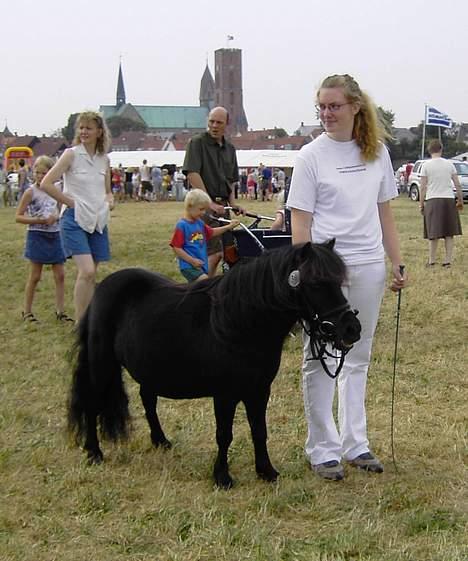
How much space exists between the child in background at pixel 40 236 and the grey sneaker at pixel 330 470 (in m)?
4.82

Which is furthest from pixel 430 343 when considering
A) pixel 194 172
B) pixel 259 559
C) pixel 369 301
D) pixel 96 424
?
pixel 259 559

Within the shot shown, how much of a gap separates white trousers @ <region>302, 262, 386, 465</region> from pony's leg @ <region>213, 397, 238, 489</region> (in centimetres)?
50

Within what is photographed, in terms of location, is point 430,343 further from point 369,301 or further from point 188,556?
point 188,556

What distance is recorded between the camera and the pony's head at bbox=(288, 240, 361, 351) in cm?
338

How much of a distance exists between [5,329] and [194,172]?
2632mm

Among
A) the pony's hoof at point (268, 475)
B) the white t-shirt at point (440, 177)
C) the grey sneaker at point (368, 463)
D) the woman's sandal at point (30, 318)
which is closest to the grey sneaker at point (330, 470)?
the grey sneaker at point (368, 463)

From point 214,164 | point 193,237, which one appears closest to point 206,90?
point 214,164

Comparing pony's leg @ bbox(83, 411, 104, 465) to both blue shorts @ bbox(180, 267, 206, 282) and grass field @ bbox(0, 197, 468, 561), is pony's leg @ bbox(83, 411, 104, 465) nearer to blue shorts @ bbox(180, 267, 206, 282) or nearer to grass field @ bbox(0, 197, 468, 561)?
grass field @ bbox(0, 197, 468, 561)

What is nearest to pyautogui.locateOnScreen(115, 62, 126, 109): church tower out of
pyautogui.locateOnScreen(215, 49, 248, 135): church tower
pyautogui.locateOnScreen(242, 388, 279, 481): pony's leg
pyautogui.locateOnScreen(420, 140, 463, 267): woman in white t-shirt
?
pyautogui.locateOnScreen(215, 49, 248, 135): church tower

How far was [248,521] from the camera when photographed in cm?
349

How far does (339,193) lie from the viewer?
3889 mm

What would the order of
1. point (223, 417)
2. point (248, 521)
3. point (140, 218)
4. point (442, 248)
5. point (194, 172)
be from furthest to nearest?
point (140, 218) → point (442, 248) → point (194, 172) → point (223, 417) → point (248, 521)

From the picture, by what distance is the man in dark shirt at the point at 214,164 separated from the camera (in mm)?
6988

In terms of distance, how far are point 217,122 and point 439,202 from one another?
19.6 ft
